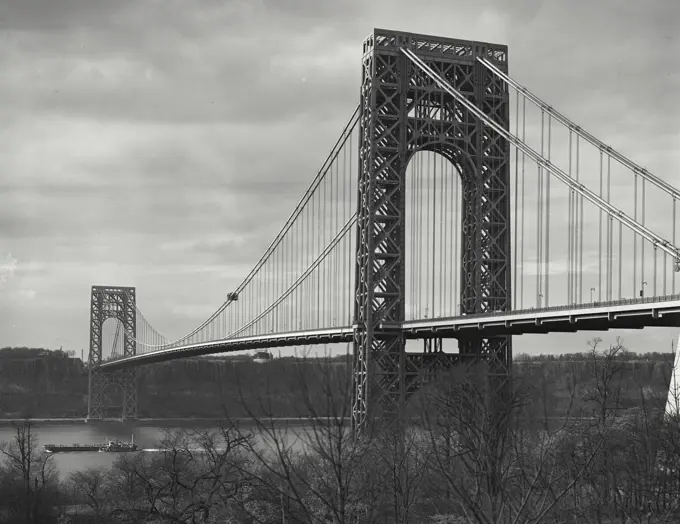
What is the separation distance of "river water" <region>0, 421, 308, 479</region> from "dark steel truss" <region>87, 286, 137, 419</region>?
3.61 metres

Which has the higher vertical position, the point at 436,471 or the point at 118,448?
the point at 436,471

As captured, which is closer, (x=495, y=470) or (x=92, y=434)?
(x=495, y=470)

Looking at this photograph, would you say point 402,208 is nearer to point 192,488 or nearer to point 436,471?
point 436,471

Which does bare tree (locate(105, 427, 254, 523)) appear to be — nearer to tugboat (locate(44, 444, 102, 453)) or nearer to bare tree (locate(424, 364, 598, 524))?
bare tree (locate(424, 364, 598, 524))

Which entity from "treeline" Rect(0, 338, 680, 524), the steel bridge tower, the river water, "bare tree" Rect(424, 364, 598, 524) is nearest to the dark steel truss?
the river water

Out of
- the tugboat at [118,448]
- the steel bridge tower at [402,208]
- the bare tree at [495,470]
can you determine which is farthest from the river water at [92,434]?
the bare tree at [495,470]

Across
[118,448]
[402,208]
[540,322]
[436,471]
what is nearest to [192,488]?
[436,471]

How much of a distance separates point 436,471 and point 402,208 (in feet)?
107

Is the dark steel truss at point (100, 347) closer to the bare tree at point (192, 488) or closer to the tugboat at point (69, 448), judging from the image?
the tugboat at point (69, 448)

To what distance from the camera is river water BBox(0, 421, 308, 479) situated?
8206 centimetres

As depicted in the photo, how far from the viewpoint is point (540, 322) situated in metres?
38.4

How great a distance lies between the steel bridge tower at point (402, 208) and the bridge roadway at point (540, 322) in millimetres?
1471

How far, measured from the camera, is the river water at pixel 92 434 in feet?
269

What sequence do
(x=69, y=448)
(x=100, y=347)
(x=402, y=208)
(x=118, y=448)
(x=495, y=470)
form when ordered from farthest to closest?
(x=100, y=347) → (x=69, y=448) → (x=118, y=448) → (x=402, y=208) → (x=495, y=470)
